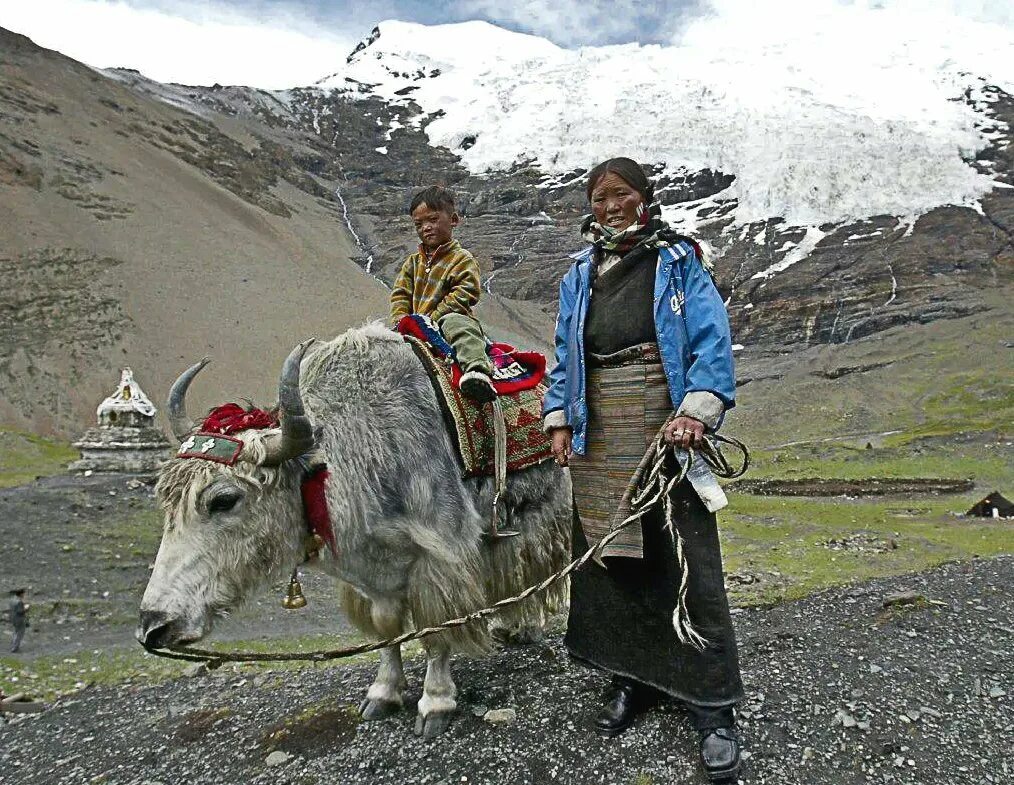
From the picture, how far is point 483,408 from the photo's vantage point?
12.7 ft

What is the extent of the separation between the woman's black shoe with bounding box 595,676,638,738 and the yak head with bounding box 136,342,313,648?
1.69m

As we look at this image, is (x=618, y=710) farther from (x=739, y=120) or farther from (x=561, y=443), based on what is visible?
(x=739, y=120)

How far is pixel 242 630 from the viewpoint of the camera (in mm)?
9008

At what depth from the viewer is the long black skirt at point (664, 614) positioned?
3002 millimetres

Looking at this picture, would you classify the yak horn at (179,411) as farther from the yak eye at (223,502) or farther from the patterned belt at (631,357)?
the patterned belt at (631,357)

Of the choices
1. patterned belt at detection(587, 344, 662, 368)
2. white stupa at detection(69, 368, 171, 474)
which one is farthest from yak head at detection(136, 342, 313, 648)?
white stupa at detection(69, 368, 171, 474)

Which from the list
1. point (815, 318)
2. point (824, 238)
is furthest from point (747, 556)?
point (824, 238)

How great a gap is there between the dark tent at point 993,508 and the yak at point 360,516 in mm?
11717

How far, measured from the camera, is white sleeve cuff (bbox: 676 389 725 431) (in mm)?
2777

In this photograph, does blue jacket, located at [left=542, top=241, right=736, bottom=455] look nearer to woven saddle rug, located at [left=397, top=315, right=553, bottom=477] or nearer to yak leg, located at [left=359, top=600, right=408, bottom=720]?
woven saddle rug, located at [left=397, top=315, right=553, bottom=477]

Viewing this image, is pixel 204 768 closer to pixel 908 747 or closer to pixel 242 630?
pixel 908 747

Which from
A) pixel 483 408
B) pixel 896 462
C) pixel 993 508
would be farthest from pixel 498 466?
pixel 896 462

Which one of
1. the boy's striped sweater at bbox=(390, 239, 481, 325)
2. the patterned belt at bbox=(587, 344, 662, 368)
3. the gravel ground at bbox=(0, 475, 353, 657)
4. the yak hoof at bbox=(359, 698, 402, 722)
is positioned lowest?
the gravel ground at bbox=(0, 475, 353, 657)

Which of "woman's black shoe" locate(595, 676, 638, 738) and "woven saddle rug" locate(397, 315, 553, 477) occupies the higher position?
"woven saddle rug" locate(397, 315, 553, 477)
